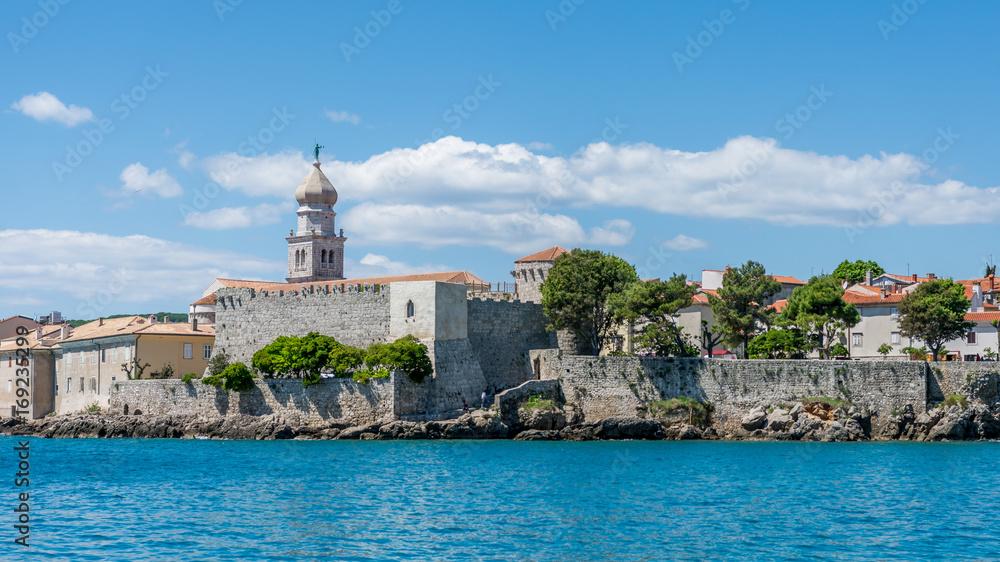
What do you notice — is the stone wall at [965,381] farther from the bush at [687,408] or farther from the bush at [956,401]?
the bush at [687,408]

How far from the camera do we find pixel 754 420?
45.0 metres

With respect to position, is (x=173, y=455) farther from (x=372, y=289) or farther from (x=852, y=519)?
(x=852, y=519)

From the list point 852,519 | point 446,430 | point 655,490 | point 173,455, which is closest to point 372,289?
point 446,430

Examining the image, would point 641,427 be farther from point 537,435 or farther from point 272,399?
point 272,399

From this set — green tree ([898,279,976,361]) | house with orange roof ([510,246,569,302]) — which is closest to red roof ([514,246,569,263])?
house with orange roof ([510,246,569,302])

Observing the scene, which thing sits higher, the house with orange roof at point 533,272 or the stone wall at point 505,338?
the house with orange roof at point 533,272

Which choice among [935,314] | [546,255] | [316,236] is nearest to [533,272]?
[546,255]

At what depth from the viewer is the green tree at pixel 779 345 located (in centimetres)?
4844

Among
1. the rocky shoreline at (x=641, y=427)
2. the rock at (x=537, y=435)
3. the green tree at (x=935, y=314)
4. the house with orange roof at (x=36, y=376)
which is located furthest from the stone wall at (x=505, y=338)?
the house with orange roof at (x=36, y=376)

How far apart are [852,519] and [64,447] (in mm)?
32011

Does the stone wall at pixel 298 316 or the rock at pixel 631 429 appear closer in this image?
the rock at pixel 631 429

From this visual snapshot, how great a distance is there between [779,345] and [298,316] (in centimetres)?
2225

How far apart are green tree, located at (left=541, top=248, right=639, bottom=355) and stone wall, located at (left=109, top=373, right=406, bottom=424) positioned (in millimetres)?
9115

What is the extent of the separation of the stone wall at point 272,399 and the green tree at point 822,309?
1818cm
